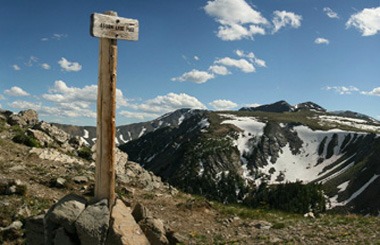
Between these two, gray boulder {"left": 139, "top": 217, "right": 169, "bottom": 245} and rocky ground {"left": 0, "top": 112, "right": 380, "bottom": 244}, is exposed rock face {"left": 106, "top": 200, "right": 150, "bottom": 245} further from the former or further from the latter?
rocky ground {"left": 0, "top": 112, "right": 380, "bottom": 244}

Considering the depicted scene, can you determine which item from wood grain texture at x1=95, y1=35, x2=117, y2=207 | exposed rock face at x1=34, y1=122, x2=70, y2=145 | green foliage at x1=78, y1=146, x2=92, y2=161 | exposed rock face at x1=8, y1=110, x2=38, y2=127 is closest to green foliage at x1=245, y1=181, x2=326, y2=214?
exposed rock face at x1=8, y1=110, x2=38, y2=127

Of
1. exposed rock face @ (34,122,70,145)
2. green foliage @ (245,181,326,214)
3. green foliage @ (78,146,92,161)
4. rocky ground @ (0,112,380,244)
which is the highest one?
exposed rock face @ (34,122,70,145)

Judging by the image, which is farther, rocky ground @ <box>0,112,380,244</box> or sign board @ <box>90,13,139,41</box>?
rocky ground @ <box>0,112,380,244</box>

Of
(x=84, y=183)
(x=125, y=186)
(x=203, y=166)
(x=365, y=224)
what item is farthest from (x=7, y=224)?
(x=203, y=166)

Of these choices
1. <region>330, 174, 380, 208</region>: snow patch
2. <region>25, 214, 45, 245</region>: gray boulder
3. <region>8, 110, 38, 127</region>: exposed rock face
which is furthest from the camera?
<region>330, 174, 380, 208</region>: snow patch

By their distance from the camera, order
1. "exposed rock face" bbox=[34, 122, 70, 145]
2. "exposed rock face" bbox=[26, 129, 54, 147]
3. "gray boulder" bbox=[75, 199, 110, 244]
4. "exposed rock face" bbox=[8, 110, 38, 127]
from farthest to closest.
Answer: "exposed rock face" bbox=[8, 110, 38, 127]
"exposed rock face" bbox=[34, 122, 70, 145]
"exposed rock face" bbox=[26, 129, 54, 147]
"gray boulder" bbox=[75, 199, 110, 244]

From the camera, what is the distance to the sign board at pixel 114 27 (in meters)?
12.1

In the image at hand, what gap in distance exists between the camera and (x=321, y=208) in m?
131

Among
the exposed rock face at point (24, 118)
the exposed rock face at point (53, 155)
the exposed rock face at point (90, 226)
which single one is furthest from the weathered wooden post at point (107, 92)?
the exposed rock face at point (24, 118)

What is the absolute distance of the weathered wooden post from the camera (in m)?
12.4

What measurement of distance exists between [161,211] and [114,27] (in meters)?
9.86

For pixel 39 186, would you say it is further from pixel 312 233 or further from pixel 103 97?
pixel 312 233

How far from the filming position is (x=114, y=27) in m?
→ 12.4

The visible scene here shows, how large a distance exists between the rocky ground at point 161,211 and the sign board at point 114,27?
20.9 ft
